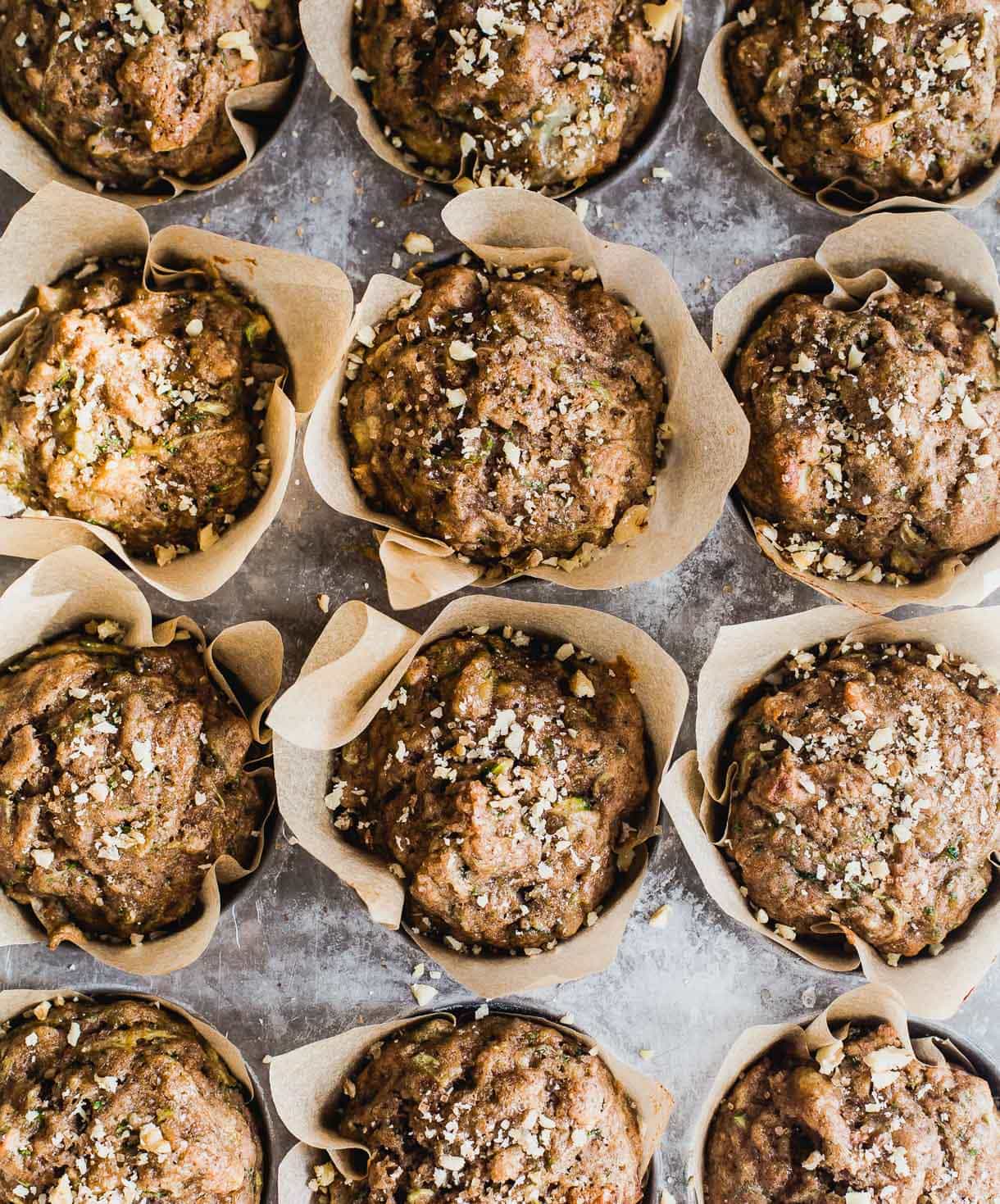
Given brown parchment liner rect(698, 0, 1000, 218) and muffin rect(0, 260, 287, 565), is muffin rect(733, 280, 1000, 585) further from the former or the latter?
muffin rect(0, 260, 287, 565)

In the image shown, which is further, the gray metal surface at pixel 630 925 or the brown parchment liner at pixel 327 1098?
the gray metal surface at pixel 630 925

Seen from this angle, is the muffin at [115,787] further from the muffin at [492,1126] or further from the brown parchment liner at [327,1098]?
the muffin at [492,1126]

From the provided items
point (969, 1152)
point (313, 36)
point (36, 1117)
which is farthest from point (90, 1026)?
point (313, 36)

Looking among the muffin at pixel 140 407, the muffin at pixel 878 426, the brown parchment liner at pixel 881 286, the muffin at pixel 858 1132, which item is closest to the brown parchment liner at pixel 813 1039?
the muffin at pixel 858 1132

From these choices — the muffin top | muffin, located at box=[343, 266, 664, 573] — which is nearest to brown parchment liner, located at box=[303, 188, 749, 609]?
muffin, located at box=[343, 266, 664, 573]

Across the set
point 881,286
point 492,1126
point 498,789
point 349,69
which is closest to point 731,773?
point 498,789

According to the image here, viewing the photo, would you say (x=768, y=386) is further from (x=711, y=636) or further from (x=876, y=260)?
(x=711, y=636)
